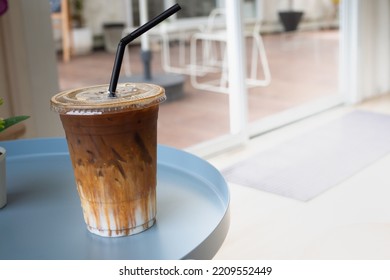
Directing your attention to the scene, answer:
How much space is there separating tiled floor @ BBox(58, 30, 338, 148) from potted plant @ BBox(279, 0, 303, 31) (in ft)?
0.77

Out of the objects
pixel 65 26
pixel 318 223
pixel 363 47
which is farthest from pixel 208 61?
pixel 318 223

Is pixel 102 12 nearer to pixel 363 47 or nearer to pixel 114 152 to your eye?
pixel 363 47

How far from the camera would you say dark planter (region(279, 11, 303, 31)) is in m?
4.56

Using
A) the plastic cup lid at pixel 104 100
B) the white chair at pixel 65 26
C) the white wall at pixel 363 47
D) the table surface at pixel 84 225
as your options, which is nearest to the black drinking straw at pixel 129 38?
the plastic cup lid at pixel 104 100

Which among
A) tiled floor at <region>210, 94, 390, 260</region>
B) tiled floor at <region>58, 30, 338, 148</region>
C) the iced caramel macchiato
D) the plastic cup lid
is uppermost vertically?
the plastic cup lid

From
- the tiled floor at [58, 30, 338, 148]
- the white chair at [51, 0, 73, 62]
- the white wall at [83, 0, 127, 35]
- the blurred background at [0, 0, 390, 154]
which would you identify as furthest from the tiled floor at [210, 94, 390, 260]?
the white wall at [83, 0, 127, 35]

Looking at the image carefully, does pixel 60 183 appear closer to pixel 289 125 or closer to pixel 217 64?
pixel 289 125

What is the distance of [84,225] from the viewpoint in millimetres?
801

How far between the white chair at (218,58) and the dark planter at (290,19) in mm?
249

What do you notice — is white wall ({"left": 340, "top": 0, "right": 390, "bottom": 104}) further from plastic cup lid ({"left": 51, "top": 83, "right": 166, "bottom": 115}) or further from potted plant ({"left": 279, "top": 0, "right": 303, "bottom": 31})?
plastic cup lid ({"left": 51, "top": 83, "right": 166, "bottom": 115})

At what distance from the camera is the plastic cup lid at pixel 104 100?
0.69 meters

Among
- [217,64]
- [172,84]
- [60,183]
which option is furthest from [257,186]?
[217,64]

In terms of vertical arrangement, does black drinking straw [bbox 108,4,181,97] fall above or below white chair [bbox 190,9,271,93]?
above
